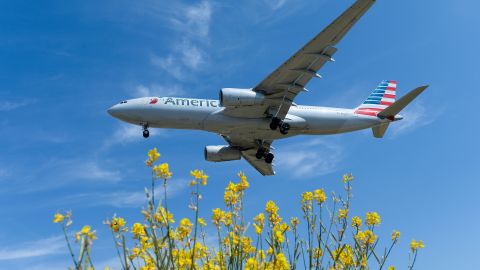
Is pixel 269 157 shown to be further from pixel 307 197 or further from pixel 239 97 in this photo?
pixel 307 197

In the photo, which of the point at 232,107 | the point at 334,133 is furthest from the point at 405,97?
the point at 232,107

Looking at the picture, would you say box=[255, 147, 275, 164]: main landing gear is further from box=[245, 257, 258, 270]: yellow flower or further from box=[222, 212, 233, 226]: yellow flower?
box=[245, 257, 258, 270]: yellow flower

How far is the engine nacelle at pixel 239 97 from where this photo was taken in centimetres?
2477

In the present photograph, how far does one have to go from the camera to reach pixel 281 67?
977 inches

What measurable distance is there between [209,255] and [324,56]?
63.4 ft

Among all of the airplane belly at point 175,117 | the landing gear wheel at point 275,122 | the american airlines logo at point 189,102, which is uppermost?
the american airlines logo at point 189,102

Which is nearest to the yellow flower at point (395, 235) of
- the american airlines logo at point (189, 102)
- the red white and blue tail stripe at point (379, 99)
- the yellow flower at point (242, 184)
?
the yellow flower at point (242, 184)

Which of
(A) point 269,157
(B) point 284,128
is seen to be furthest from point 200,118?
(A) point 269,157

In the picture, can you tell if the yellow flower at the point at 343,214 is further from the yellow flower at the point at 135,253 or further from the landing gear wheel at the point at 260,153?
the landing gear wheel at the point at 260,153

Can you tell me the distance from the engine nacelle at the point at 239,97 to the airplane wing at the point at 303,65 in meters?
0.86

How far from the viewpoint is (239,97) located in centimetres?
2503

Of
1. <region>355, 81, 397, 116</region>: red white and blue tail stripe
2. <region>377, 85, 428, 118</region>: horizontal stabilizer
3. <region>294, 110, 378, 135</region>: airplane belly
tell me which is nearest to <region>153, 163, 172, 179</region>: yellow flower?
<region>377, 85, 428, 118</region>: horizontal stabilizer

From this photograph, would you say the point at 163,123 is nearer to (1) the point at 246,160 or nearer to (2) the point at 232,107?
(2) the point at 232,107

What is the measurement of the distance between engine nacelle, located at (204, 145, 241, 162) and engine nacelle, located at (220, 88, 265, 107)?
727 centimetres
